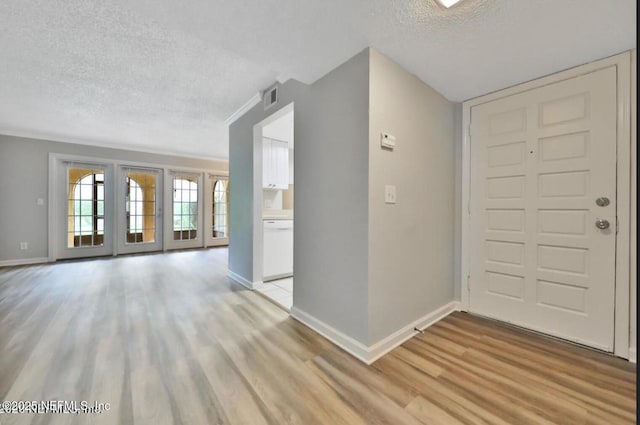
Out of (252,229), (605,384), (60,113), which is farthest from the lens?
(60,113)

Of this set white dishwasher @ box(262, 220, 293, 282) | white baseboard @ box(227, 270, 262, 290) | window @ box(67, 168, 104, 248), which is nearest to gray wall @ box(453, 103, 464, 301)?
white dishwasher @ box(262, 220, 293, 282)

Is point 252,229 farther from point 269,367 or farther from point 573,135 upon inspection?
point 573,135

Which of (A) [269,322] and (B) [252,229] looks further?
(B) [252,229]

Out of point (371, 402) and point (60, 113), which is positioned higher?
point (60, 113)

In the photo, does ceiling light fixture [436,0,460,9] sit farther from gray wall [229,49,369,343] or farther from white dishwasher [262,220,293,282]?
white dishwasher [262,220,293,282]

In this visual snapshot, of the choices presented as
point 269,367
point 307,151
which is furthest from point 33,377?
point 307,151

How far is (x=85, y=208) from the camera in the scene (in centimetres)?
518

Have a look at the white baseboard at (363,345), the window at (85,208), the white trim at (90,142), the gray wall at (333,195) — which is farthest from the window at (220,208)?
the white baseboard at (363,345)

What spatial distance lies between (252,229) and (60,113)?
3.28 m

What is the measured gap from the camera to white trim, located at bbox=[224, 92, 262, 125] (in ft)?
9.83

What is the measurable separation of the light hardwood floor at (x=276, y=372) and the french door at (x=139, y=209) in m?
3.31

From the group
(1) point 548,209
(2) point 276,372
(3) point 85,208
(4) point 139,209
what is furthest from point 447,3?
(3) point 85,208

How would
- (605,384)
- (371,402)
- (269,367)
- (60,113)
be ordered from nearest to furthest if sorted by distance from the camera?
(371,402)
(605,384)
(269,367)
(60,113)

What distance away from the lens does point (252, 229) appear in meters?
3.16
